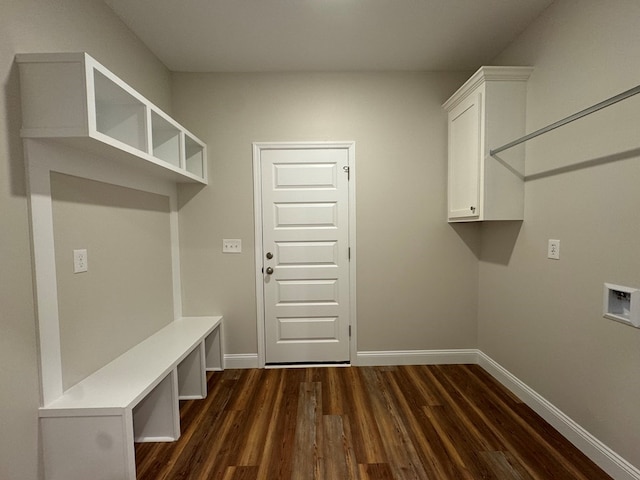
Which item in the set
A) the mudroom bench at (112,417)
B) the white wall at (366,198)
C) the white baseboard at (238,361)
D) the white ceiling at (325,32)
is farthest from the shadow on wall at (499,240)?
the mudroom bench at (112,417)

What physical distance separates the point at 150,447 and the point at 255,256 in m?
1.52

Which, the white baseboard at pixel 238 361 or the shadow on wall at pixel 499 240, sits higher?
the shadow on wall at pixel 499 240

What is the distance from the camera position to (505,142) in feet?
6.80

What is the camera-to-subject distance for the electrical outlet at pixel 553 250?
1818 millimetres

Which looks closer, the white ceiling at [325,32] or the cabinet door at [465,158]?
the white ceiling at [325,32]

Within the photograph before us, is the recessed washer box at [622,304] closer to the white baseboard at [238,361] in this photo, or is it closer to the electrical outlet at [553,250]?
the electrical outlet at [553,250]

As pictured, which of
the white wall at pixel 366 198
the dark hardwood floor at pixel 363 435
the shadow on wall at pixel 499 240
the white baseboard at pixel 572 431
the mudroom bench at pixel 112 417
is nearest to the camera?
the mudroom bench at pixel 112 417

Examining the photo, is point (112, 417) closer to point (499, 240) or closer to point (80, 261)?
point (80, 261)

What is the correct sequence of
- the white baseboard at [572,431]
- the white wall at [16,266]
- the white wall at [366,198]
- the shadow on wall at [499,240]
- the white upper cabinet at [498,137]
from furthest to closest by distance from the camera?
the white wall at [366,198], the shadow on wall at [499,240], the white upper cabinet at [498,137], the white baseboard at [572,431], the white wall at [16,266]

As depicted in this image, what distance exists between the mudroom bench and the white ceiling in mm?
2252

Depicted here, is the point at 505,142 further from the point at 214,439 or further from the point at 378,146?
the point at 214,439

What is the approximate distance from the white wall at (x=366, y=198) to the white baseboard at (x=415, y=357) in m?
0.06

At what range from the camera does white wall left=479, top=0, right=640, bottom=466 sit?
1417 millimetres

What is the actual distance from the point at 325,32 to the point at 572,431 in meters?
3.06
